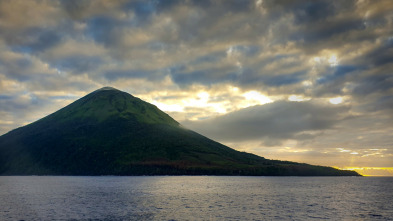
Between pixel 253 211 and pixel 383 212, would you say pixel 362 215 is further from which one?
pixel 253 211

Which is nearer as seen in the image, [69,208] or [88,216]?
[88,216]

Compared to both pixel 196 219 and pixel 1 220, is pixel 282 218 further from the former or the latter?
pixel 1 220

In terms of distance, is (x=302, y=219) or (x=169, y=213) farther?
(x=169, y=213)

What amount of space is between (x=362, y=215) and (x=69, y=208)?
8060cm

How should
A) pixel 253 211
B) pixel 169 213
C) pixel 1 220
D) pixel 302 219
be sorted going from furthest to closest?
pixel 253 211, pixel 169 213, pixel 302 219, pixel 1 220

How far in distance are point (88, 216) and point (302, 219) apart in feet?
168

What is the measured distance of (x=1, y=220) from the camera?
70.2 metres

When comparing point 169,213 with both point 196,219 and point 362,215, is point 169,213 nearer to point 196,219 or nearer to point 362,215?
point 196,219

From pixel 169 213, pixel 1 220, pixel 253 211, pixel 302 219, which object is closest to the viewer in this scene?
pixel 1 220

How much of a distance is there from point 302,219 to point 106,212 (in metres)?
49.6

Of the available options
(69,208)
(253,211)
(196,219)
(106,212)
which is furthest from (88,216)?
(253,211)

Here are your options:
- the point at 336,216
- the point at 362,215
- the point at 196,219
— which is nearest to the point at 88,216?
the point at 196,219

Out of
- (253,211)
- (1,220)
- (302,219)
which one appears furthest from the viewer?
(253,211)

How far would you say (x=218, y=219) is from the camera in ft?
242
